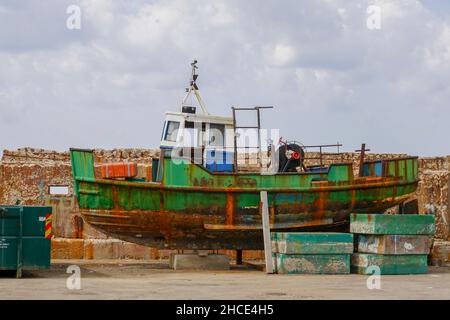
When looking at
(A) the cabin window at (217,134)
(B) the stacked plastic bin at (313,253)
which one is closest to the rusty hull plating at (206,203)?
(B) the stacked plastic bin at (313,253)

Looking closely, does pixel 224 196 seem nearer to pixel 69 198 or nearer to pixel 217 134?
pixel 217 134

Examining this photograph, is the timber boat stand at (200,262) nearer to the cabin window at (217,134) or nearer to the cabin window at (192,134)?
the cabin window at (192,134)

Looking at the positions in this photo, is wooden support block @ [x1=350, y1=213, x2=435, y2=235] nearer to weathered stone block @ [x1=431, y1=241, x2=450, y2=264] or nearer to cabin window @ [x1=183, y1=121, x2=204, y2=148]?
weathered stone block @ [x1=431, y1=241, x2=450, y2=264]

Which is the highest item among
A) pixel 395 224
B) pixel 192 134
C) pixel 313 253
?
pixel 192 134

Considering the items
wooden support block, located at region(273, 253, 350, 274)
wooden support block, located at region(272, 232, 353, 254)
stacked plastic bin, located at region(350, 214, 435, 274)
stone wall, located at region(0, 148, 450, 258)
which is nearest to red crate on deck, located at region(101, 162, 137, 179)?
stone wall, located at region(0, 148, 450, 258)

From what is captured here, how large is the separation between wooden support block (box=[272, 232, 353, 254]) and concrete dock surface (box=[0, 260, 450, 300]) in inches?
19.2

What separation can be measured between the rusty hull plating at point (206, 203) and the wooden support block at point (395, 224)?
4.39ft

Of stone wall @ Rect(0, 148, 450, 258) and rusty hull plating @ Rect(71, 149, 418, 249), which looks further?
stone wall @ Rect(0, 148, 450, 258)

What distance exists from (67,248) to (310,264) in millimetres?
5415

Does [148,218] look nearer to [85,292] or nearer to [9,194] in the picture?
[9,194]

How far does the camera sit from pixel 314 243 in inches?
567

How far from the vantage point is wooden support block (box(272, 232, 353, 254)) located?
47.1 feet

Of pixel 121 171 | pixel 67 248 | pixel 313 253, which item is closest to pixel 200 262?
pixel 121 171
